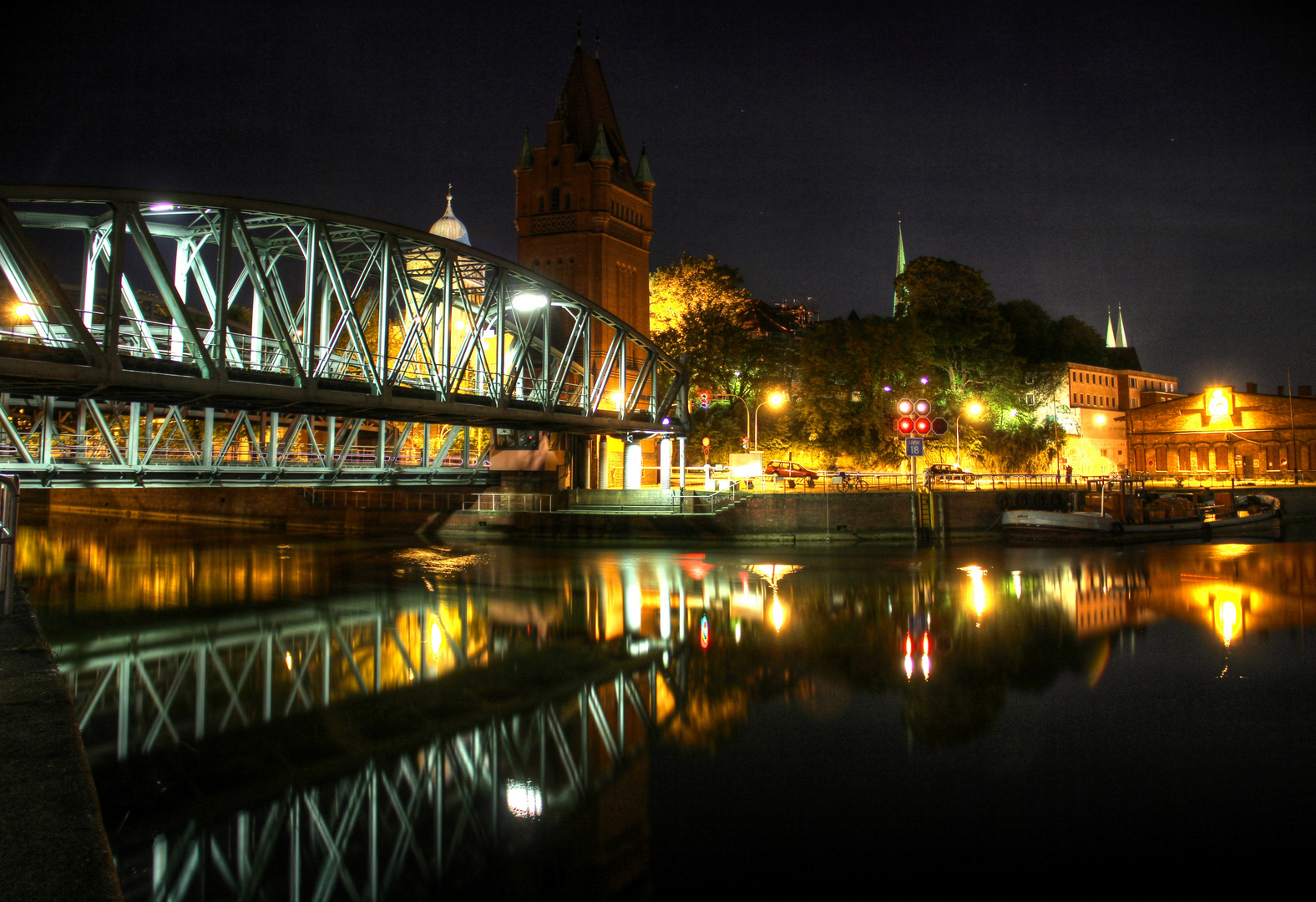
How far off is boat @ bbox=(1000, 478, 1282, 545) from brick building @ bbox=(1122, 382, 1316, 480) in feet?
91.0

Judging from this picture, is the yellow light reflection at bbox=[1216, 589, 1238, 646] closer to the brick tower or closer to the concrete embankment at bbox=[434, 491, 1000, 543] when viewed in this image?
the concrete embankment at bbox=[434, 491, 1000, 543]

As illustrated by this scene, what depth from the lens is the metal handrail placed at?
41.9 ft

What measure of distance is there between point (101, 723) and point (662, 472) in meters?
41.0

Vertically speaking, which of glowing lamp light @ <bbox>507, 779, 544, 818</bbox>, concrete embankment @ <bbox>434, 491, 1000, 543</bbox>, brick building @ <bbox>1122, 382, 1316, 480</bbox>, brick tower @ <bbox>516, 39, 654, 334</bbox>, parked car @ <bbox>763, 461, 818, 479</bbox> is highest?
brick tower @ <bbox>516, 39, 654, 334</bbox>

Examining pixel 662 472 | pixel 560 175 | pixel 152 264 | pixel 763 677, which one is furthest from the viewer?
pixel 560 175

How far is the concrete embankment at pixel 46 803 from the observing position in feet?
18.0

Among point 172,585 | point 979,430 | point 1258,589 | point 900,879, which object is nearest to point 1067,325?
point 979,430

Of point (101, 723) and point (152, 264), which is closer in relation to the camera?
point (101, 723)

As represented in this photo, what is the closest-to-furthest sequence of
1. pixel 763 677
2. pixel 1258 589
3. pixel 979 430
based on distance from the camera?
pixel 763 677
pixel 1258 589
pixel 979 430

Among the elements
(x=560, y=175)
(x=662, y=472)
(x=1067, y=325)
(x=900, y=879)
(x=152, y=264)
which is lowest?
(x=900, y=879)

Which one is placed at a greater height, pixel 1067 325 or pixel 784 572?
pixel 1067 325

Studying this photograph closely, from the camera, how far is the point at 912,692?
15.6 metres

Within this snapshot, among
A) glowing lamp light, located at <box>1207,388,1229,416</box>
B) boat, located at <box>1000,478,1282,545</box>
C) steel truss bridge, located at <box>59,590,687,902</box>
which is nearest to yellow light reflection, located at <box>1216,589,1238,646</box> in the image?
steel truss bridge, located at <box>59,590,687,902</box>

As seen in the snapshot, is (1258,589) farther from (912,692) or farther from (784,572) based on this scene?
(912,692)
